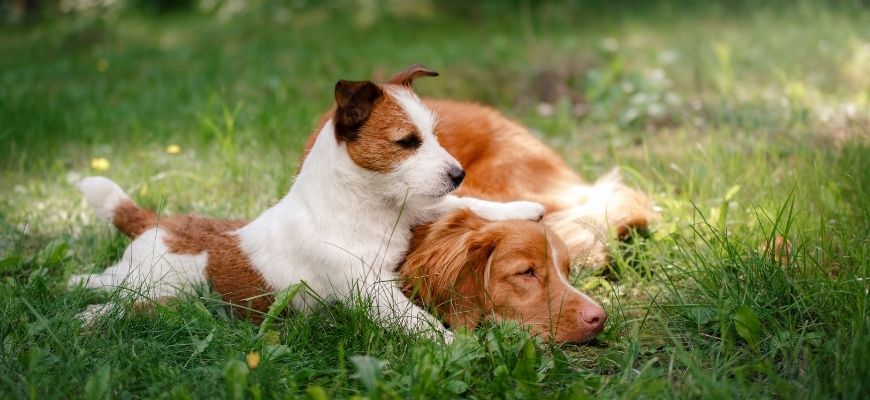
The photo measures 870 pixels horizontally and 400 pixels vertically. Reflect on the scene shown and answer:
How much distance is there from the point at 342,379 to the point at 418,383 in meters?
0.31

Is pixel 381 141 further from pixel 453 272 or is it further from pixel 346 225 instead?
pixel 453 272

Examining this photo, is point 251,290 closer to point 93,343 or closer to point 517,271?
point 93,343

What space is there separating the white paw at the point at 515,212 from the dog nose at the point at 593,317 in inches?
19.8

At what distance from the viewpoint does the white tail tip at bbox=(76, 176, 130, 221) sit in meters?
3.67

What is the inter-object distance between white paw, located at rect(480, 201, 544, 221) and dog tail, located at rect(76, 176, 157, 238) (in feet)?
4.90

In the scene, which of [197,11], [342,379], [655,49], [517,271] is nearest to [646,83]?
[655,49]

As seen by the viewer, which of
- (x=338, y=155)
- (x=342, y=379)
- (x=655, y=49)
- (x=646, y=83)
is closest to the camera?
(x=342, y=379)

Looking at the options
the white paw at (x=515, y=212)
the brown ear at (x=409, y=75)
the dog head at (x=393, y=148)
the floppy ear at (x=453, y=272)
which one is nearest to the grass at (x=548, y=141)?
the floppy ear at (x=453, y=272)

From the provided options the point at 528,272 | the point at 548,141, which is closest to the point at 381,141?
the point at 528,272

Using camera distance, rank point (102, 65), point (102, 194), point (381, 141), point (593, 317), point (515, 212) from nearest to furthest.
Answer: point (593, 317), point (381, 141), point (515, 212), point (102, 194), point (102, 65)

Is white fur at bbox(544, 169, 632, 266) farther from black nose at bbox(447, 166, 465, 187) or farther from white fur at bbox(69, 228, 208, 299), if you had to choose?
white fur at bbox(69, 228, 208, 299)

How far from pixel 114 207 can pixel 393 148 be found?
1450 mm

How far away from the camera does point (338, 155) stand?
3.08 meters

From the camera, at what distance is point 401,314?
2906mm
